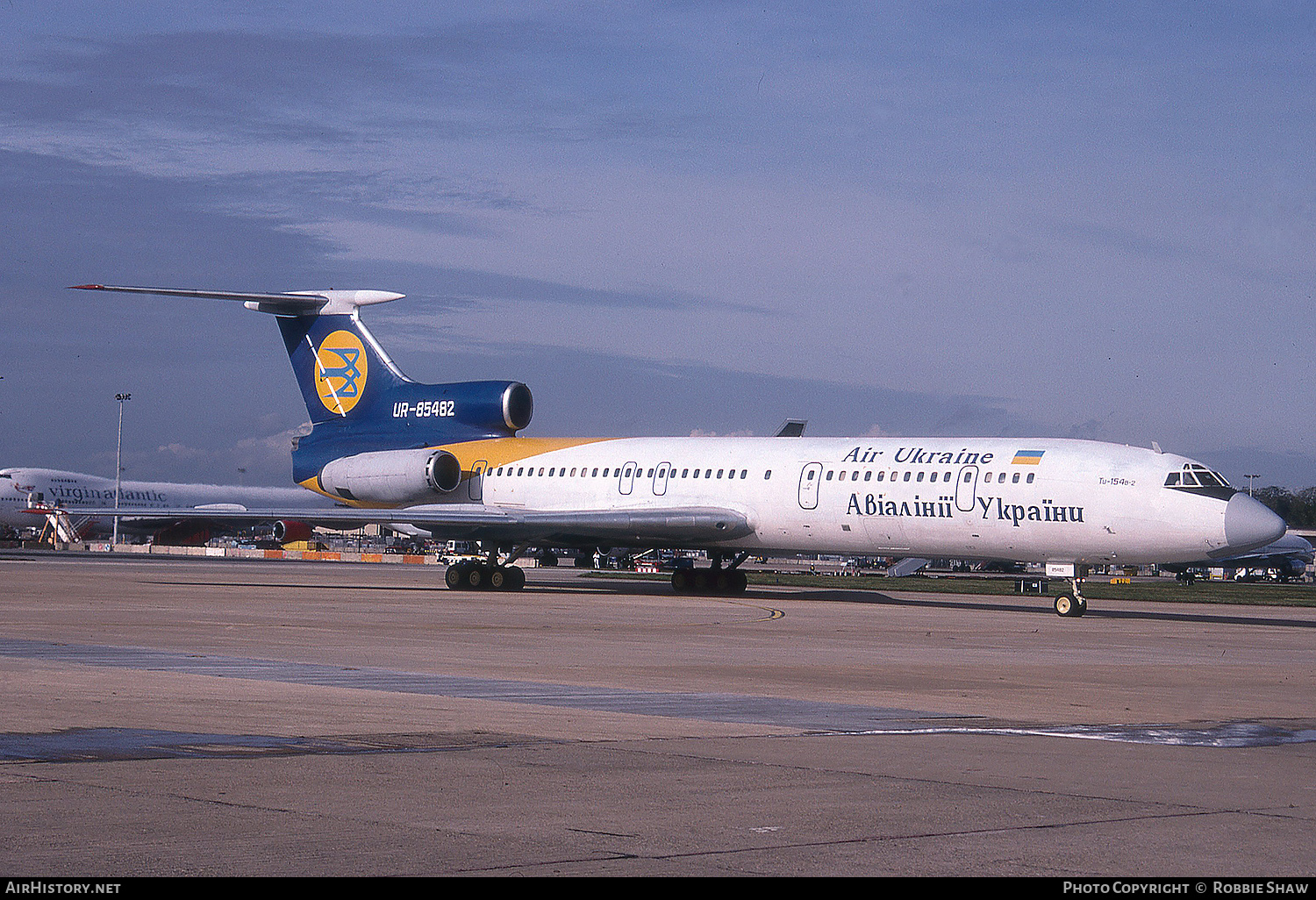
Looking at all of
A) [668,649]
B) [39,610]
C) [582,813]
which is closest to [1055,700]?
[668,649]

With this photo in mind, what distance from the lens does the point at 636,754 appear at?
32.8ft

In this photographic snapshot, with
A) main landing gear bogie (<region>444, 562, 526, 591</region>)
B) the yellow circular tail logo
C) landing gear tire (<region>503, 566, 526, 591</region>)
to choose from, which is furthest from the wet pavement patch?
the yellow circular tail logo

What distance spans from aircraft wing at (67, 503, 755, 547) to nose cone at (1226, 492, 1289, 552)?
1163 centimetres

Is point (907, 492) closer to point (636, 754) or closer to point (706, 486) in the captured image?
point (706, 486)

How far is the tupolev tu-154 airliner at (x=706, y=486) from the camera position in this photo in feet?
102

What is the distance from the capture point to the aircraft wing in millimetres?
36969

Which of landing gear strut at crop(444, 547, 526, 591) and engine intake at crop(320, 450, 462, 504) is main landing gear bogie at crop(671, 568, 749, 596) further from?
engine intake at crop(320, 450, 462, 504)

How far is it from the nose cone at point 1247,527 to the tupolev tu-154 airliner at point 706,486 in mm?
41

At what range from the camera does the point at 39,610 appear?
24.5m

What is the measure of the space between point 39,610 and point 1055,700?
1755cm

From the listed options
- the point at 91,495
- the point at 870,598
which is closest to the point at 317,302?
the point at 870,598

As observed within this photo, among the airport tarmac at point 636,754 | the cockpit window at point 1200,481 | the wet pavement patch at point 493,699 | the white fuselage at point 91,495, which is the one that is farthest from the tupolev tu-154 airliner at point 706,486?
the white fuselage at point 91,495

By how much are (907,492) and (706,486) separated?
243 inches
